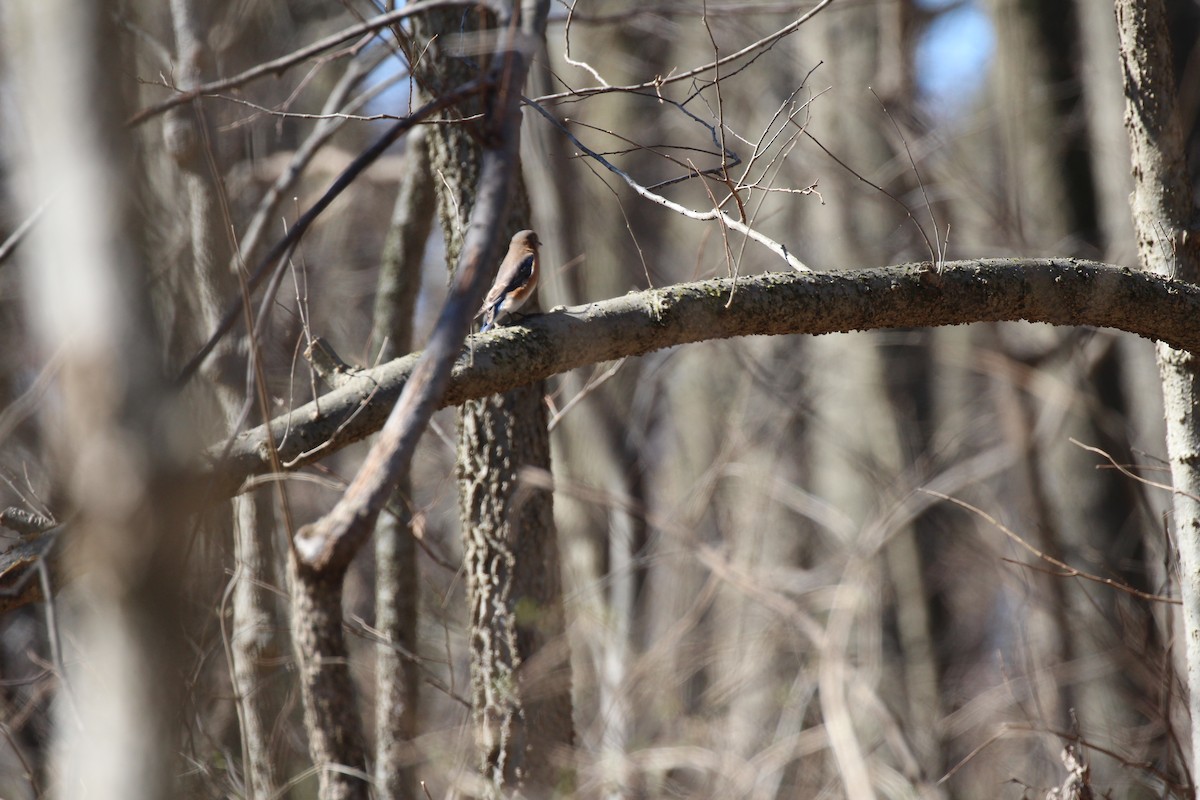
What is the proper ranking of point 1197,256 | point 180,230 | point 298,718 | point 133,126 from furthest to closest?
point 298,718
point 1197,256
point 180,230
point 133,126

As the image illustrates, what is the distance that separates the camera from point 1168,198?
2816 mm

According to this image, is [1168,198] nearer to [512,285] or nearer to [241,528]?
[512,285]

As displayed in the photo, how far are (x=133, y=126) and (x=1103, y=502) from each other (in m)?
7.12

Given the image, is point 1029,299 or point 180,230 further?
point 1029,299

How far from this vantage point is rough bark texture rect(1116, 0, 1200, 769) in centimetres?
279

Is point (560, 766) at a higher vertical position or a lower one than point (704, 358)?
lower

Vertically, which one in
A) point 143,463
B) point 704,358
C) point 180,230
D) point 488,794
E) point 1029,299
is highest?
point 704,358

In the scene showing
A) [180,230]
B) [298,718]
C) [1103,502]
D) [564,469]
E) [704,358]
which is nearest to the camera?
[180,230]

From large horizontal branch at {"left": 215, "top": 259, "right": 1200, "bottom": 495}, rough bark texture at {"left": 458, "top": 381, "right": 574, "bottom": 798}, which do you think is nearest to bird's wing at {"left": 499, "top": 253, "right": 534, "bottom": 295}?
rough bark texture at {"left": 458, "top": 381, "right": 574, "bottom": 798}

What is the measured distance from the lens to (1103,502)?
7180 millimetres

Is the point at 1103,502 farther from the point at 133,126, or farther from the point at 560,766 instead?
the point at 133,126

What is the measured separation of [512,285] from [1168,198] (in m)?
1.86

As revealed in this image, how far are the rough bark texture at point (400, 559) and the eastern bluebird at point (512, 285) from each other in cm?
102

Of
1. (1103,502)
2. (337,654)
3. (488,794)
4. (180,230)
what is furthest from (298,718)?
(1103,502)
